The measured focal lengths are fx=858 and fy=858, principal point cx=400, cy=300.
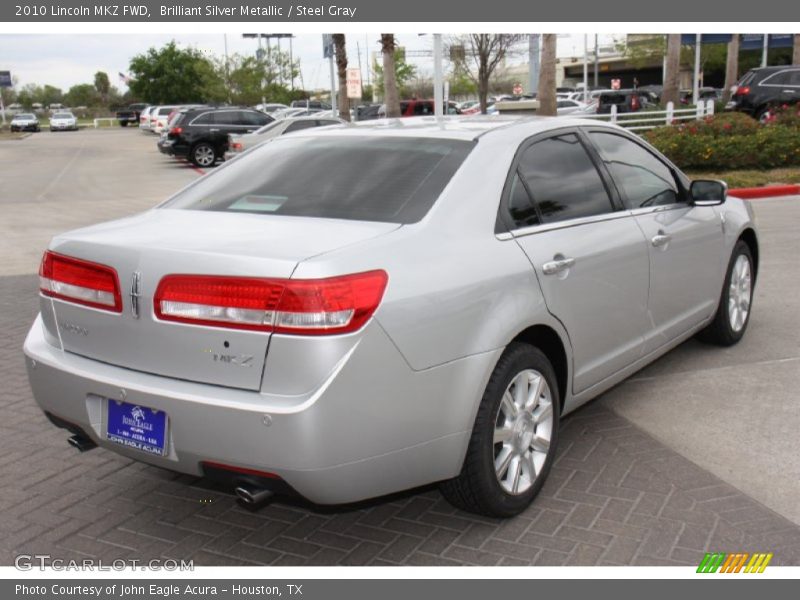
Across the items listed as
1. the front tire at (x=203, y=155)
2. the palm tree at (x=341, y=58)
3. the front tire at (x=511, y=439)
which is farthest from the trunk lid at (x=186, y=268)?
the palm tree at (x=341, y=58)

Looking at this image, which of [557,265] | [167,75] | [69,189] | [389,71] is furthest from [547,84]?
[167,75]

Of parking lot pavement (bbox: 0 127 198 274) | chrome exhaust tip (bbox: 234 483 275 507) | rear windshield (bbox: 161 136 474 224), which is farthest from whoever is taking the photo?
parking lot pavement (bbox: 0 127 198 274)

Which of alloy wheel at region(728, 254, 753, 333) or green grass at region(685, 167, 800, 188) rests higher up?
alloy wheel at region(728, 254, 753, 333)

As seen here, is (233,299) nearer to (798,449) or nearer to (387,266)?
(387,266)

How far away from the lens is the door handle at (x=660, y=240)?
15.5ft

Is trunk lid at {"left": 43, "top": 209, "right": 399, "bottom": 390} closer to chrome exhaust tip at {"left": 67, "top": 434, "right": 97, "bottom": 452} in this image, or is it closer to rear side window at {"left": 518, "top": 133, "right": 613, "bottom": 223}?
chrome exhaust tip at {"left": 67, "top": 434, "right": 97, "bottom": 452}

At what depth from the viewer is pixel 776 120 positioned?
19.0 m

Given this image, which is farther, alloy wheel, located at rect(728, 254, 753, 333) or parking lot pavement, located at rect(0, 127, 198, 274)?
parking lot pavement, located at rect(0, 127, 198, 274)

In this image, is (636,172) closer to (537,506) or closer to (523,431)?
(523,431)

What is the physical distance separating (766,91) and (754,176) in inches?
391

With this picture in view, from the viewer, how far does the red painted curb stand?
1484 cm

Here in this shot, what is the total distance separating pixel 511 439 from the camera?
3629 millimetres

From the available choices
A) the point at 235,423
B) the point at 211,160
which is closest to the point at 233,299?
the point at 235,423

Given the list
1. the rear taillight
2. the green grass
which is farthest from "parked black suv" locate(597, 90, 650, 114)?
the rear taillight
